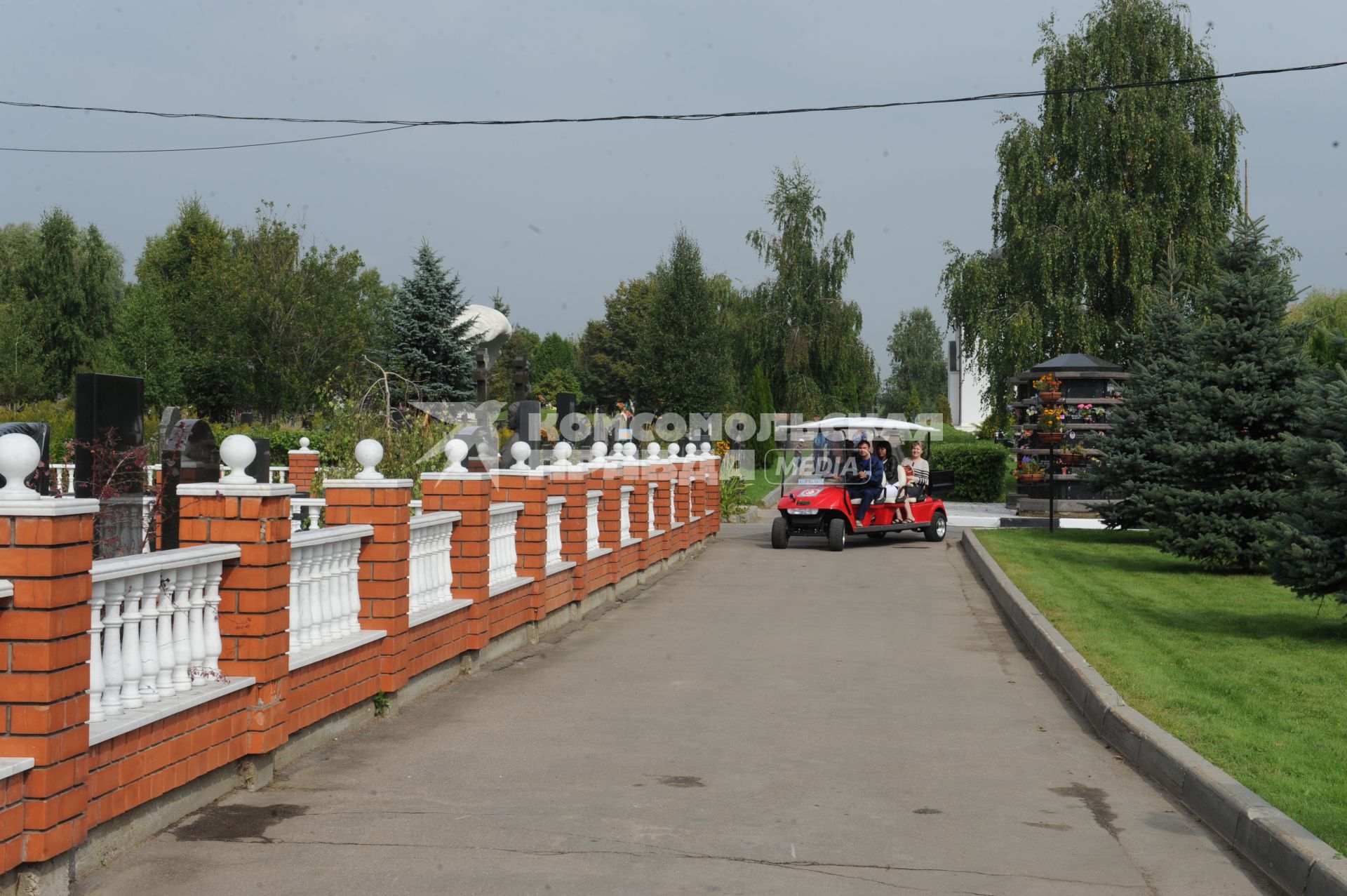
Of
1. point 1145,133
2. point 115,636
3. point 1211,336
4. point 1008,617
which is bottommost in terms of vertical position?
point 1008,617

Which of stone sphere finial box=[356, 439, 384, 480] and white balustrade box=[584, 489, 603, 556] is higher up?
stone sphere finial box=[356, 439, 384, 480]

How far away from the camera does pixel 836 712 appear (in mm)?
8695

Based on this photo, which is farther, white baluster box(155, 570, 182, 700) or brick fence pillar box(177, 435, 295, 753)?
brick fence pillar box(177, 435, 295, 753)

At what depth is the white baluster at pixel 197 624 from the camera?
19.4ft

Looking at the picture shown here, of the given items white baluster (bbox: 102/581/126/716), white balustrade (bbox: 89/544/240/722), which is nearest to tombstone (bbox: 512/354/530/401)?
white balustrade (bbox: 89/544/240/722)

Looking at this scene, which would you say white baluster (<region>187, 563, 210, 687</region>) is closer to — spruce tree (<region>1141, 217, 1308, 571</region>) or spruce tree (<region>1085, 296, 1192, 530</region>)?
spruce tree (<region>1141, 217, 1308, 571</region>)

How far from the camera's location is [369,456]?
8.05 m

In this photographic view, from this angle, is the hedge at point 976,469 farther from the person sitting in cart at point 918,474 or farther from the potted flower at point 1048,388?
the person sitting in cart at point 918,474

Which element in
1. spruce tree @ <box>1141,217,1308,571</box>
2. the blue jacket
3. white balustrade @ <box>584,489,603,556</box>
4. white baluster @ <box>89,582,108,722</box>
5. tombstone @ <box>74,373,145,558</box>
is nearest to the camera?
white baluster @ <box>89,582,108,722</box>

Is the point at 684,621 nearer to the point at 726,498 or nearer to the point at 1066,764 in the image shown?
the point at 1066,764

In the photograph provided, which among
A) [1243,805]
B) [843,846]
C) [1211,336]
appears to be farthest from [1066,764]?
[1211,336]

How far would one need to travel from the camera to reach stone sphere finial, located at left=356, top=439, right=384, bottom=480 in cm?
796

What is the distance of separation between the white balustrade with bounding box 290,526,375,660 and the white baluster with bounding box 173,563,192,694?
0.93m

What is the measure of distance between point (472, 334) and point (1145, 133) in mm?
24543
